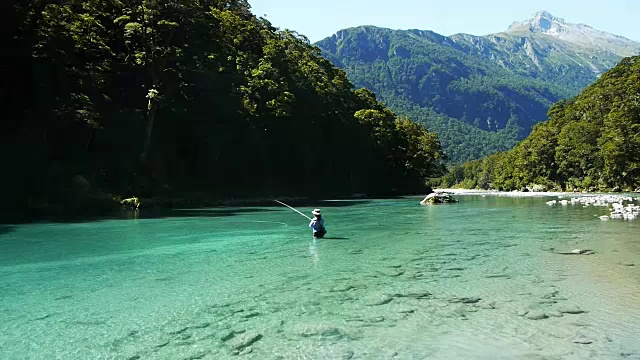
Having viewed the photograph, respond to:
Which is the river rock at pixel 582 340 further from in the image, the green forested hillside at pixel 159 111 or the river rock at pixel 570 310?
the green forested hillside at pixel 159 111

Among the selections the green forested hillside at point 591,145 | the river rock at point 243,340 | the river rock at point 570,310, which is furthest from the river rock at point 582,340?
the green forested hillside at point 591,145

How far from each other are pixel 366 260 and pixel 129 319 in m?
8.62

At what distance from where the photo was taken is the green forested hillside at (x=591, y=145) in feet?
268

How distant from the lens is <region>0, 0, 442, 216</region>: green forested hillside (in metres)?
36.2

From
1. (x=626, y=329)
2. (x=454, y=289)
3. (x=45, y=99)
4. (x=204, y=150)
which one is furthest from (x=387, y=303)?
(x=204, y=150)

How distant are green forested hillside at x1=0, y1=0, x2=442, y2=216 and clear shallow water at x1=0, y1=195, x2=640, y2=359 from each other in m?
17.7

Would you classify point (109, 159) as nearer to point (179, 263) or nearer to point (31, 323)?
point (179, 263)

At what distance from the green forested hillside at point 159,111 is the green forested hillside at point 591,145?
1778 inches

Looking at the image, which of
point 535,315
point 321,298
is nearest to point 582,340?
point 535,315

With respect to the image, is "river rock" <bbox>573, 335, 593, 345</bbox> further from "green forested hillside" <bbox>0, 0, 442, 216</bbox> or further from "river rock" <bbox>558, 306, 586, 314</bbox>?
"green forested hillside" <bbox>0, 0, 442, 216</bbox>

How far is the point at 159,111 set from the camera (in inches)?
1948

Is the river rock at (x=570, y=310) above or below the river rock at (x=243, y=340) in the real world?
above

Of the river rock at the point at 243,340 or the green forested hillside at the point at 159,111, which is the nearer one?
the river rock at the point at 243,340

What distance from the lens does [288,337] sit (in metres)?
8.59
